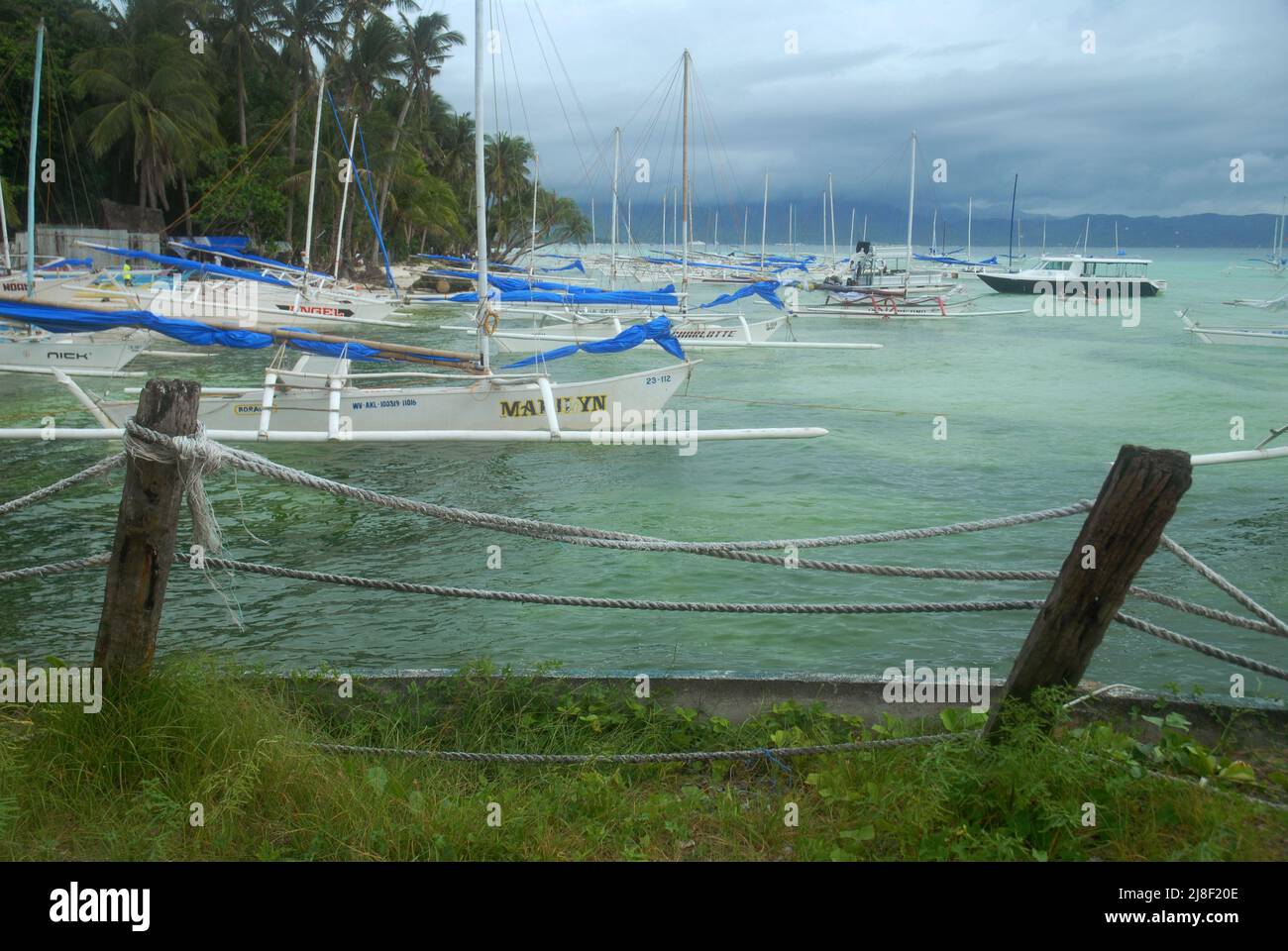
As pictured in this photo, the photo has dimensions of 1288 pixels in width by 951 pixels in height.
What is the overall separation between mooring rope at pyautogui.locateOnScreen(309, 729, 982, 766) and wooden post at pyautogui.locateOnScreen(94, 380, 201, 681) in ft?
2.58

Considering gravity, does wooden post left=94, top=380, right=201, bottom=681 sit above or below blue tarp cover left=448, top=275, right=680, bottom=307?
below

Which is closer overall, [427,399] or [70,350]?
[427,399]

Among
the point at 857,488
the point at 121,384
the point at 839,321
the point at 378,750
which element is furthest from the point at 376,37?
the point at 378,750

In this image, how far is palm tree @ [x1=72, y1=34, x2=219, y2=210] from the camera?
137 feet

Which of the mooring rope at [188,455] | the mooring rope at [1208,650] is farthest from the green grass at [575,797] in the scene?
the mooring rope at [188,455]

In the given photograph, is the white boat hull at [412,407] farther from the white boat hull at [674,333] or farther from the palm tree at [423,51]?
the palm tree at [423,51]

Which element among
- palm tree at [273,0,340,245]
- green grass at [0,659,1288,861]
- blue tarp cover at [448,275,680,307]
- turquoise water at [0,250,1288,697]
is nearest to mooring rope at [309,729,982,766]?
green grass at [0,659,1288,861]

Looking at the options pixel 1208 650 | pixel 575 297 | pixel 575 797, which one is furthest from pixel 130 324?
pixel 575 297

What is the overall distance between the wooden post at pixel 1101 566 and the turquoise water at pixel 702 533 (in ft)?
8.57

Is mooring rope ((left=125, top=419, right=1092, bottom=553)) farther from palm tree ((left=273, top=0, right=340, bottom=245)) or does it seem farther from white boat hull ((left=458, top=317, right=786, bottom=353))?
palm tree ((left=273, top=0, right=340, bottom=245))

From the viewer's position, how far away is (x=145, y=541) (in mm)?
3947

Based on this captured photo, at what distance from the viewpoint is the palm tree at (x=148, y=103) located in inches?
1641

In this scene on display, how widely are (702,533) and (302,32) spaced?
4765cm

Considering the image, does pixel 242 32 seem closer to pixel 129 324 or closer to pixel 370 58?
pixel 370 58
